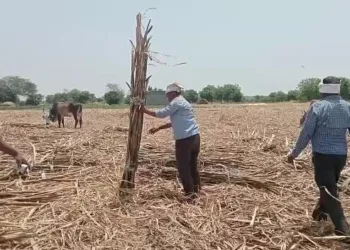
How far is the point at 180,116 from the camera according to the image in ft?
19.2

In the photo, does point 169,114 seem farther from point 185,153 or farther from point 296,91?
point 296,91

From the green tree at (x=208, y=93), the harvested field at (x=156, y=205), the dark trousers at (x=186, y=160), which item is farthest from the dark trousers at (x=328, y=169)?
the green tree at (x=208, y=93)

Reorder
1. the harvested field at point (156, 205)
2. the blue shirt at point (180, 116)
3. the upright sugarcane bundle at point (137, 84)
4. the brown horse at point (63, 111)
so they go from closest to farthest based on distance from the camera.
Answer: the harvested field at point (156, 205) < the upright sugarcane bundle at point (137, 84) < the blue shirt at point (180, 116) < the brown horse at point (63, 111)

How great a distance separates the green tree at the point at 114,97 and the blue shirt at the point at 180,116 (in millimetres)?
60975

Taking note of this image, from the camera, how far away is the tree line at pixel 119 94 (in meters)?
67.2

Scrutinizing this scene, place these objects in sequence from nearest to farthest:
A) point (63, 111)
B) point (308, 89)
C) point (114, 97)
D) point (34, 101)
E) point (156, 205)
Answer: point (156, 205) → point (63, 111) → point (34, 101) → point (114, 97) → point (308, 89)

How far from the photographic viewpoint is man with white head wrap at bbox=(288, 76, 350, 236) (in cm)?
458

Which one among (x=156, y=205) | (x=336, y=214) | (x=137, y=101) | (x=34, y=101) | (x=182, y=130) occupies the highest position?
(x=137, y=101)

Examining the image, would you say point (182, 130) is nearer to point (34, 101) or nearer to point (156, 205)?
point (156, 205)

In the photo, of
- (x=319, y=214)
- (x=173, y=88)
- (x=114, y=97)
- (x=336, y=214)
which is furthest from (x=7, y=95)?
(x=336, y=214)

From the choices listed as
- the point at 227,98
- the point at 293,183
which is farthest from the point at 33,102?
the point at 293,183

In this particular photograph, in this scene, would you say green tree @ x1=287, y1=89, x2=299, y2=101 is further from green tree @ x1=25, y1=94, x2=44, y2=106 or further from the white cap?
the white cap

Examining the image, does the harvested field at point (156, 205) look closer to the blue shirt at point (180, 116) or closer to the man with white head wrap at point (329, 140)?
the man with white head wrap at point (329, 140)

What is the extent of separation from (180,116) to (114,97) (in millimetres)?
61934
